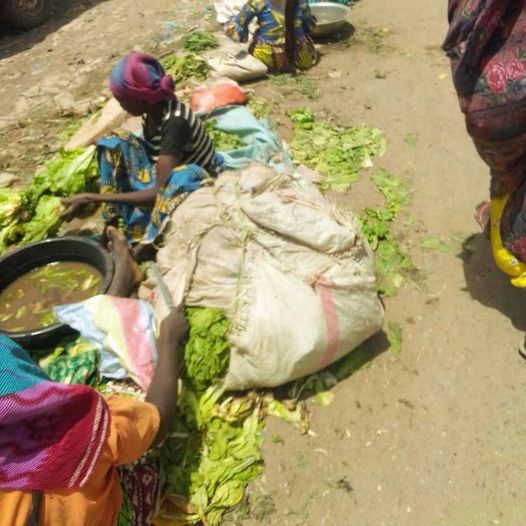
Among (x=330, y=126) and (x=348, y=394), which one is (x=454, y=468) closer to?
(x=348, y=394)

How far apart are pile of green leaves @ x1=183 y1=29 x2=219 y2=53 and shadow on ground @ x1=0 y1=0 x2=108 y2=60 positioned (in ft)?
9.23

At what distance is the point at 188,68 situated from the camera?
221 inches

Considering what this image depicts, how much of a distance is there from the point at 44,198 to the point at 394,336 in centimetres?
296

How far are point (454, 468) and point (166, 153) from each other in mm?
2452

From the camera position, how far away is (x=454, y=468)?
2441 mm

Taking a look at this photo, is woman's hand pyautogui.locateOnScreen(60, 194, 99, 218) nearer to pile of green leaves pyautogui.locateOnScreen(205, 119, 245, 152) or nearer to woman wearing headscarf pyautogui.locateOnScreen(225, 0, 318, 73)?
pile of green leaves pyautogui.locateOnScreen(205, 119, 245, 152)

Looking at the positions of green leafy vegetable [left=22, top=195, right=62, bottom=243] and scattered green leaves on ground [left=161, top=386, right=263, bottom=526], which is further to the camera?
green leafy vegetable [left=22, top=195, right=62, bottom=243]

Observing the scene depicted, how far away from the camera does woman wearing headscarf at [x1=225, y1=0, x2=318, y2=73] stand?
5685 mm

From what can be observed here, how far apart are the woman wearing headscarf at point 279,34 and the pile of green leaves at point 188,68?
631 mm

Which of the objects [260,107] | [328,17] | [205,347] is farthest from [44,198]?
[328,17]

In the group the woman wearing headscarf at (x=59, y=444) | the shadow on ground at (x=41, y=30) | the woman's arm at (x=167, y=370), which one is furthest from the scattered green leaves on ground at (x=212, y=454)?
the shadow on ground at (x=41, y=30)

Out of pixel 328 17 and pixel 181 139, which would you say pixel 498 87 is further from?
pixel 328 17

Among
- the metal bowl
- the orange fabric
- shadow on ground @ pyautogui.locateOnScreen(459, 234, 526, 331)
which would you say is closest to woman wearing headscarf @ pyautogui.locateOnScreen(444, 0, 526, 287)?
shadow on ground @ pyautogui.locateOnScreen(459, 234, 526, 331)

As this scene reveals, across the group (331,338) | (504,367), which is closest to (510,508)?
(504,367)
